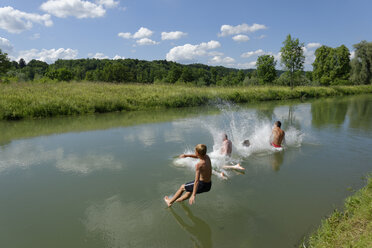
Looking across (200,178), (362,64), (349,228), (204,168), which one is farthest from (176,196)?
(362,64)

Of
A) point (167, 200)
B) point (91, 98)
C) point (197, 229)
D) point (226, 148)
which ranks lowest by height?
point (197, 229)

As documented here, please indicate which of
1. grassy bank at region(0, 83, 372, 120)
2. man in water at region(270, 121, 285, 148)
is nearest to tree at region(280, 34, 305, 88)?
grassy bank at region(0, 83, 372, 120)

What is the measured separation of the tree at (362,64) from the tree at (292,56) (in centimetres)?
2677

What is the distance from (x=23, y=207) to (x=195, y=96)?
24306 mm

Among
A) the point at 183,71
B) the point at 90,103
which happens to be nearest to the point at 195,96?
the point at 90,103

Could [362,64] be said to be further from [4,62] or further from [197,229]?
[4,62]

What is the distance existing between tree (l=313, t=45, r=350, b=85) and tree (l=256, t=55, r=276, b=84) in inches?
506

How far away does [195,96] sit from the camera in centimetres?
2922

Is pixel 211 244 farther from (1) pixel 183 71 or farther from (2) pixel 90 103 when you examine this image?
(1) pixel 183 71

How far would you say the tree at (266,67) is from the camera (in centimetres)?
5947

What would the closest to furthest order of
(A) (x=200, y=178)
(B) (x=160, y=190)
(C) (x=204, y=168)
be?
(C) (x=204, y=168) → (A) (x=200, y=178) → (B) (x=160, y=190)

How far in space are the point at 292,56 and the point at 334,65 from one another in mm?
27275

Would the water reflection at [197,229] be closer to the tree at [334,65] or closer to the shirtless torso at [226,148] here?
the shirtless torso at [226,148]

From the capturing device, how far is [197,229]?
16.4 ft
